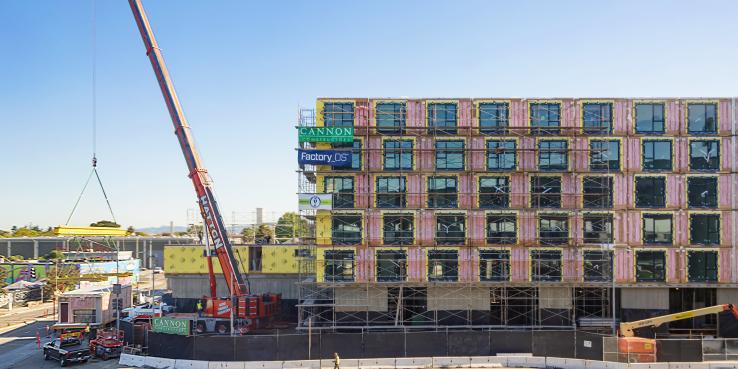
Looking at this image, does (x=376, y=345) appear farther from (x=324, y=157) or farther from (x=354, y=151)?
(x=354, y=151)

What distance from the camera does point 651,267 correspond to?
4038cm

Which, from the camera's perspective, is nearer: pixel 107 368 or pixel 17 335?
pixel 107 368

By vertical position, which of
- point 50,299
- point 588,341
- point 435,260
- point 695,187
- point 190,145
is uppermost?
point 190,145

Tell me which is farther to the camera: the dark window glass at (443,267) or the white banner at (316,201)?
the dark window glass at (443,267)

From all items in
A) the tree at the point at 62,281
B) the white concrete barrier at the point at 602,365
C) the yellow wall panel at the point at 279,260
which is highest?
the yellow wall panel at the point at 279,260

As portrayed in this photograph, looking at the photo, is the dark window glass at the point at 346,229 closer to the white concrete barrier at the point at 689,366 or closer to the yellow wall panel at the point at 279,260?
the yellow wall panel at the point at 279,260

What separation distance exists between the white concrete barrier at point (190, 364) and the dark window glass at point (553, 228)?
26703 millimetres

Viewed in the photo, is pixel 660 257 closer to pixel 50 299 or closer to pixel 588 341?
pixel 588 341


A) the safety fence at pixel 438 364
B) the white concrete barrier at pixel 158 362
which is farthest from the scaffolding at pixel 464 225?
the white concrete barrier at pixel 158 362

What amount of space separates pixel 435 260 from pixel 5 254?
99.3 m

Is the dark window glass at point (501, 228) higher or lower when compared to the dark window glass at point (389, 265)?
higher

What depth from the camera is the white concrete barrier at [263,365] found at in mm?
Result: 30303

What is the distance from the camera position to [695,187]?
4062 cm

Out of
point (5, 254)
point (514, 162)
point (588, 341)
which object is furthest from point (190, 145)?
point (5, 254)
